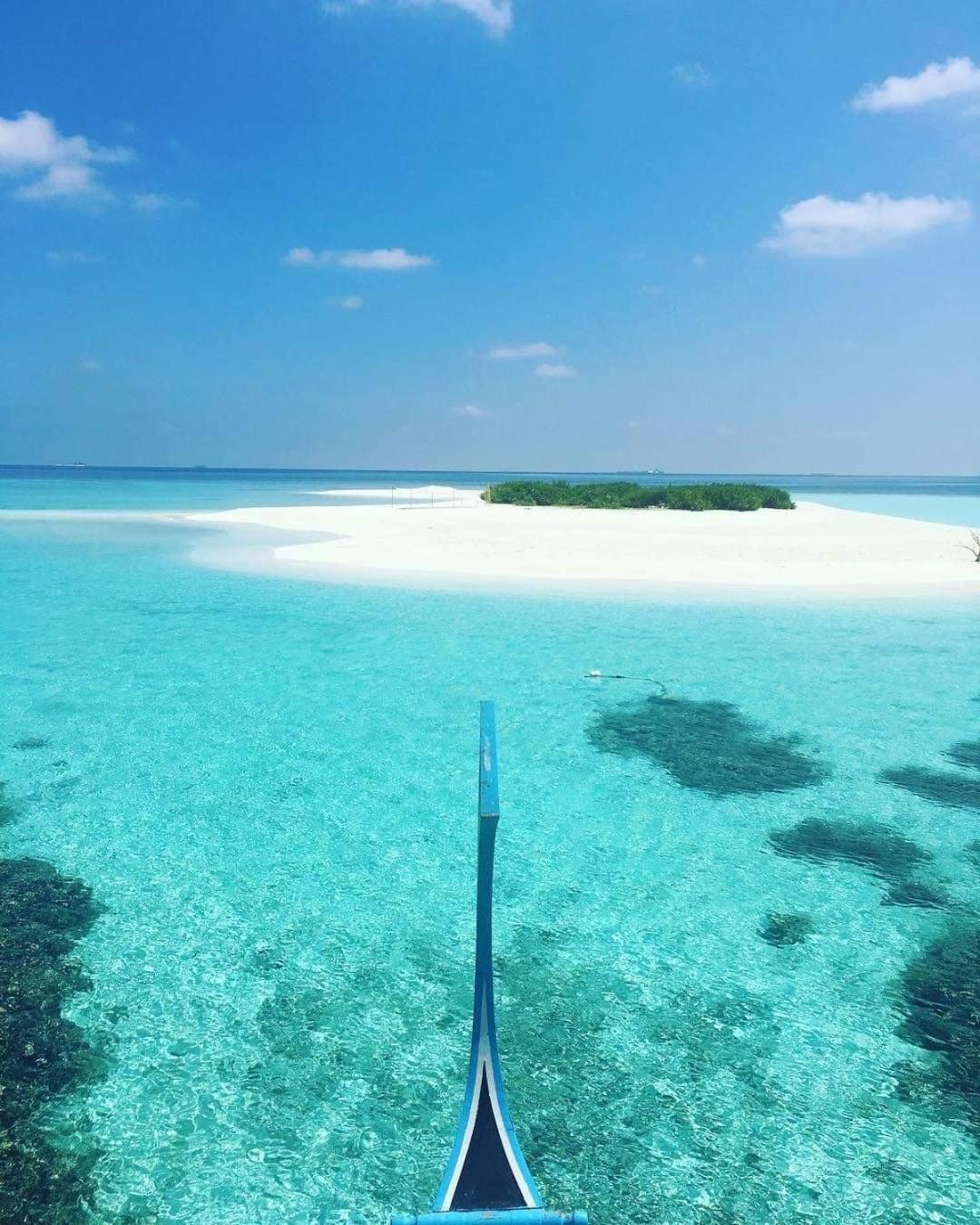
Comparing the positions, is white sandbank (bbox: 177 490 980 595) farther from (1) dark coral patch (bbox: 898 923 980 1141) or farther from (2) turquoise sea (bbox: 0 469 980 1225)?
(1) dark coral patch (bbox: 898 923 980 1141)

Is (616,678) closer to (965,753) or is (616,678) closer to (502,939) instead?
(965,753)

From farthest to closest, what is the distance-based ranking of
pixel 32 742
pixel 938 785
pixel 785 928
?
pixel 32 742
pixel 938 785
pixel 785 928

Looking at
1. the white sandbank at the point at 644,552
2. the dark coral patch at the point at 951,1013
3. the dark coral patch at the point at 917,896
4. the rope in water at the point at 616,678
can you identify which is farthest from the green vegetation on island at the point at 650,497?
the dark coral patch at the point at 951,1013

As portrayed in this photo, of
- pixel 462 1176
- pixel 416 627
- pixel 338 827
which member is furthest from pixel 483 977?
pixel 416 627

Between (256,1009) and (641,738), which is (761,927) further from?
(641,738)

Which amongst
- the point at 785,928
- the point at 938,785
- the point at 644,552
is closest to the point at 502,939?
the point at 785,928

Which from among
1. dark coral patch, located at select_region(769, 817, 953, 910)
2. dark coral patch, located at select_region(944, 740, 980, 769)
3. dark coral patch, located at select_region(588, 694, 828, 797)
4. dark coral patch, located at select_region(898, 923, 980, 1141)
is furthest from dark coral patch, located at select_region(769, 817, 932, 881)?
dark coral patch, located at select_region(944, 740, 980, 769)
